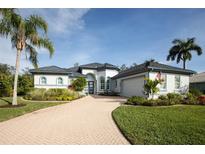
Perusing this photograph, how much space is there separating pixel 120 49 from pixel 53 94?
973cm

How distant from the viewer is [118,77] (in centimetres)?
2498

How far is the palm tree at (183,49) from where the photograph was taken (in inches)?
1165

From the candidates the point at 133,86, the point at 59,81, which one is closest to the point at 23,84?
the point at 59,81

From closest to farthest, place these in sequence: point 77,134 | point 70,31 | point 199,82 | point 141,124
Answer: point 77,134 < point 141,124 < point 70,31 < point 199,82

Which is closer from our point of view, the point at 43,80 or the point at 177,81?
the point at 177,81

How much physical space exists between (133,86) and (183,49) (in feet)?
52.3

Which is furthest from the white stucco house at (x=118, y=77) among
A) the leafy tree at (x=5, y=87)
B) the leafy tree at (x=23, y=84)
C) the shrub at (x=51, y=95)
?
the shrub at (x=51, y=95)

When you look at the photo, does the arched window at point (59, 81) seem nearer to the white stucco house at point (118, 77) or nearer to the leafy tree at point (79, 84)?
the white stucco house at point (118, 77)

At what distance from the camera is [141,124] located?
22.3 feet

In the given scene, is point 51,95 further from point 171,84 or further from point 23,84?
point 171,84

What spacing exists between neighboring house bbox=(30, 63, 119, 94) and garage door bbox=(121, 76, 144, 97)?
490 cm

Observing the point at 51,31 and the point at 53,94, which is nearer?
the point at 51,31
